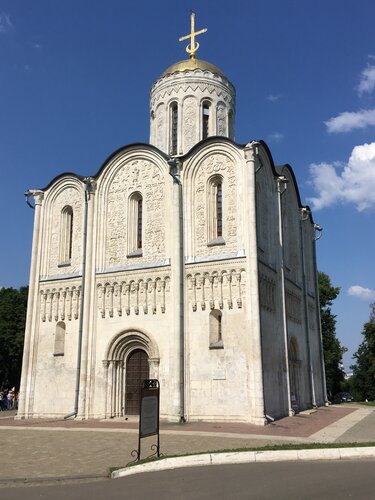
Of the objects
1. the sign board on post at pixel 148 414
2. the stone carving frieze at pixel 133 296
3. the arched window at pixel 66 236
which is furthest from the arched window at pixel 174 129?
the sign board on post at pixel 148 414

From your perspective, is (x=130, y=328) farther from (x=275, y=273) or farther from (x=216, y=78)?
(x=216, y=78)

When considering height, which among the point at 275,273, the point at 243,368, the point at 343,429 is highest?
the point at 275,273

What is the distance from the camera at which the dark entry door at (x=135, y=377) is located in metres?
19.3

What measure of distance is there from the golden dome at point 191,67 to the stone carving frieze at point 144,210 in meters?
6.37

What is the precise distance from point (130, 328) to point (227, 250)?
501cm

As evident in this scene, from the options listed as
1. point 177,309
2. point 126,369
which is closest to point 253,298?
point 177,309

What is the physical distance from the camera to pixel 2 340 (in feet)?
123

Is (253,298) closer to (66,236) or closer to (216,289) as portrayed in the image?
(216,289)

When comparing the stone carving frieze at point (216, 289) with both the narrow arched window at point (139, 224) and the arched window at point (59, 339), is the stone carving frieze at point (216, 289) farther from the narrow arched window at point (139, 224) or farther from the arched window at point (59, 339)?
the arched window at point (59, 339)

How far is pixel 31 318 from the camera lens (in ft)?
71.5

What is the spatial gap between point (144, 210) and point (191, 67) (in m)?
8.78

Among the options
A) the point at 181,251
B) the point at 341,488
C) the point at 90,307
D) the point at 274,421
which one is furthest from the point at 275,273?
the point at 341,488

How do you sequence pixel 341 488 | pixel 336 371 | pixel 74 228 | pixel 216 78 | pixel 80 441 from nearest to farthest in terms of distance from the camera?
pixel 341 488
pixel 80 441
pixel 74 228
pixel 216 78
pixel 336 371

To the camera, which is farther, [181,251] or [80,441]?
[181,251]
